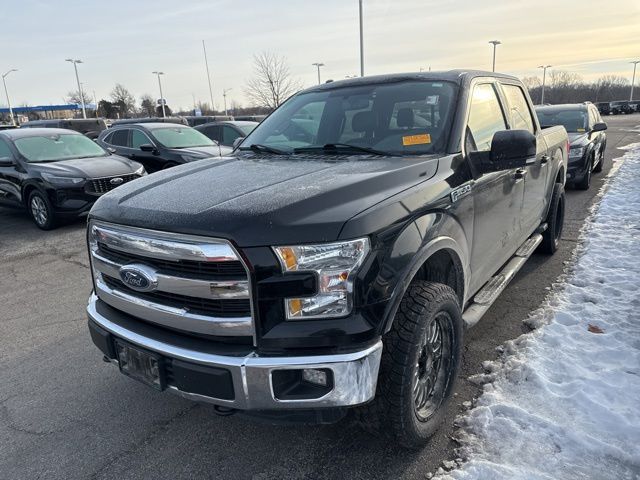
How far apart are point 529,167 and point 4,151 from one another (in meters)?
9.14

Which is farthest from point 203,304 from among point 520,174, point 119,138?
point 119,138

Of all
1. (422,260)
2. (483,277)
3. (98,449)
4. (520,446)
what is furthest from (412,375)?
(98,449)

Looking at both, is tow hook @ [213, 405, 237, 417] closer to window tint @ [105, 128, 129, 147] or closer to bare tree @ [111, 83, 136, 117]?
window tint @ [105, 128, 129, 147]

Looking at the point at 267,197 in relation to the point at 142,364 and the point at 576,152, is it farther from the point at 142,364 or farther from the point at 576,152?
the point at 576,152

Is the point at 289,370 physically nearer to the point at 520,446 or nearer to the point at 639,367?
the point at 520,446

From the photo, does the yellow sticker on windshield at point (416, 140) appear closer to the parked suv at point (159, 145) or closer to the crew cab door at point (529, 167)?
the crew cab door at point (529, 167)

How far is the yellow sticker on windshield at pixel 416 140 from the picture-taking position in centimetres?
303

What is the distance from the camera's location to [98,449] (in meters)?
2.67

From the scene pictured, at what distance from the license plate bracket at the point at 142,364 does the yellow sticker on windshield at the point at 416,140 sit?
1939mm

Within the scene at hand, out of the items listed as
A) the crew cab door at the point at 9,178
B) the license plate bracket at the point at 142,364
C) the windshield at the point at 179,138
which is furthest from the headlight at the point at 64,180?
the license plate bracket at the point at 142,364

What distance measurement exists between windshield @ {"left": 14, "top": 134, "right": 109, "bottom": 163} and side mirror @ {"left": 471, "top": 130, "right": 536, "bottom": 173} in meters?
8.08

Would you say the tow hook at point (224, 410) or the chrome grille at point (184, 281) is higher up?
the chrome grille at point (184, 281)

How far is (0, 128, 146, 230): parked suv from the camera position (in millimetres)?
7898

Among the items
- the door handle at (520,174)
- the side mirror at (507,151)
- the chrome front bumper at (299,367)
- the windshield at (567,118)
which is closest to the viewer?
Result: the chrome front bumper at (299,367)
